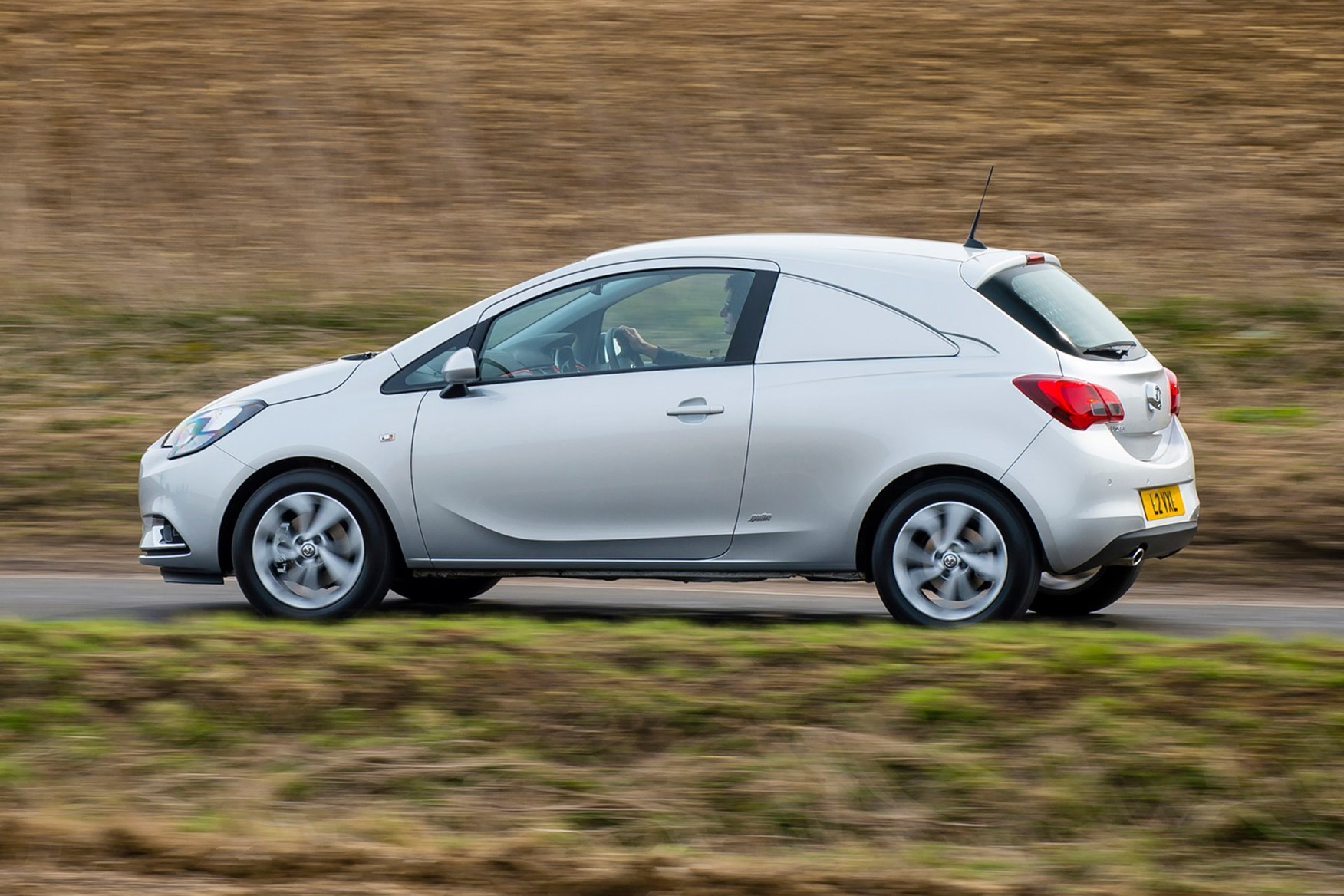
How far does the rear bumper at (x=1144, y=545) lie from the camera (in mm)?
7418

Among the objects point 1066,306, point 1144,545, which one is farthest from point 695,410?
point 1144,545

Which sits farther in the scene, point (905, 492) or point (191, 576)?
point (191, 576)

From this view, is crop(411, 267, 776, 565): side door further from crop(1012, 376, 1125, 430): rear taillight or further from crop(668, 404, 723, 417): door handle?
crop(1012, 376, 1125, 430): rear taillight

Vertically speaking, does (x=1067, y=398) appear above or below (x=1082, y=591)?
above

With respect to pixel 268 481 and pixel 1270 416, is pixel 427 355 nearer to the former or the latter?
pixel 268 481

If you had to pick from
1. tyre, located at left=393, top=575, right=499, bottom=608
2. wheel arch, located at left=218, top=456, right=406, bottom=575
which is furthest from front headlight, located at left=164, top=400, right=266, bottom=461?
tyre, located at left=393, top=575, right=499, bottom=608

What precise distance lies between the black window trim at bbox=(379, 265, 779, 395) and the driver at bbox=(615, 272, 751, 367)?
2cm

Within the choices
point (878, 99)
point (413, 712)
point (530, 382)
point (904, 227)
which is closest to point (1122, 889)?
point (413, 712)

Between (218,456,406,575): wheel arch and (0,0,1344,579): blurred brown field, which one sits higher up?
(0,0,1344,579): blurred brown field

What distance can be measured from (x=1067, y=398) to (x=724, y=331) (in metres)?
1.46

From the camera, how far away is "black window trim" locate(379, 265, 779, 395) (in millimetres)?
7762

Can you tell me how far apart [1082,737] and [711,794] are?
3.75 ft

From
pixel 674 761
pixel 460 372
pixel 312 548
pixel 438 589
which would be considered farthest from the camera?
Answer: pixel 438 589

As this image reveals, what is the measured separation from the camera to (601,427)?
7.79 meters
